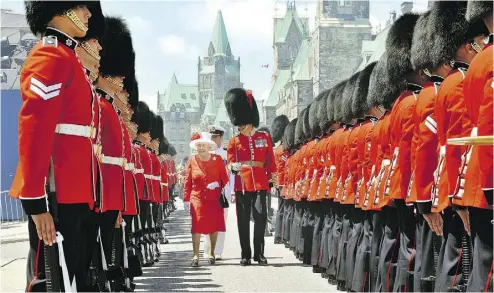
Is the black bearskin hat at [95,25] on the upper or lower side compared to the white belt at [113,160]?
upper

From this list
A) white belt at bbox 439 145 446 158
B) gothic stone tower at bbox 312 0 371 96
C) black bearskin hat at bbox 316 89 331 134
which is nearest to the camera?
white belt at bbox 439 145 446 158

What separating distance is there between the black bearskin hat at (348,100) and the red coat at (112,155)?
3115mm

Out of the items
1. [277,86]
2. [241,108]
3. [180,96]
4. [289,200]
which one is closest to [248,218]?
[241,108]

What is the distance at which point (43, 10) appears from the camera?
4785 millimetres

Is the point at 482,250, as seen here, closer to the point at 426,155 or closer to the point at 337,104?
the point at 426,155

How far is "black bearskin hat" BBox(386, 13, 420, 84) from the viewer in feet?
22.8

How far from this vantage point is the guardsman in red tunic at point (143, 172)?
10492mm

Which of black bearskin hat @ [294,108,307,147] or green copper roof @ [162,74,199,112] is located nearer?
black bearskin hat @ [294,108,307,147]

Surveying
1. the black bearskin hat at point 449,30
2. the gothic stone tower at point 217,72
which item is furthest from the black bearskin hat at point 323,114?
the gothic stone tower at point 217,72

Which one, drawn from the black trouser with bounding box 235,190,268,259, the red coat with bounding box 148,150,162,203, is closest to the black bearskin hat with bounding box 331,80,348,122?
the black trouser with bounding box 235,190,268,259

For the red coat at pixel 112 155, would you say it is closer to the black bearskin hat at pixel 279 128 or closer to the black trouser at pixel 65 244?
the black trouser at pixel 65 244

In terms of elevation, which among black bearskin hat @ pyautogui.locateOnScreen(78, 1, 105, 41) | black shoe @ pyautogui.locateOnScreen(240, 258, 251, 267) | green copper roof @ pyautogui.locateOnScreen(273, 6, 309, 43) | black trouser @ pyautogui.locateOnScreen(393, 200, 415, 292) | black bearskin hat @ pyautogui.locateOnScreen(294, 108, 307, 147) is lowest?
black shoe @ pyautogui.locateOnScreen(240, 258, 251, 267)

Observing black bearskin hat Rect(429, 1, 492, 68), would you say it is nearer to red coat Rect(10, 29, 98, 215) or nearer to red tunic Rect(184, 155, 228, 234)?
red coat Rect(10, 29, 98, 215)

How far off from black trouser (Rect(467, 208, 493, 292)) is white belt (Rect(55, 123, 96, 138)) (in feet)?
6.39
